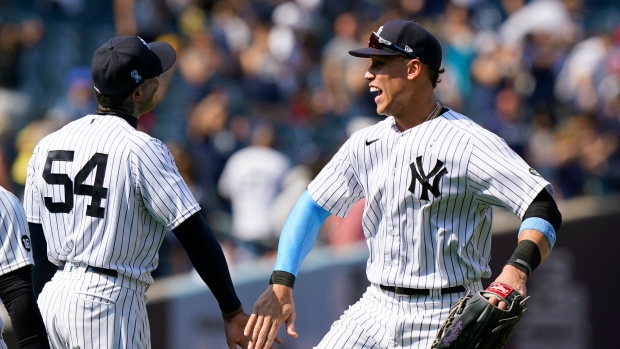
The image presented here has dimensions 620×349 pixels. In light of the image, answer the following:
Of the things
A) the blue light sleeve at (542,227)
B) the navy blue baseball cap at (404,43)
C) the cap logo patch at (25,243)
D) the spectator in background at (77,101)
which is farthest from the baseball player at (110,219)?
the spectator in background at (77,101)

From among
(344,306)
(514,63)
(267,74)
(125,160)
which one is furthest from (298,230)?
(514,63)

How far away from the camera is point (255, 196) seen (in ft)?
35.1

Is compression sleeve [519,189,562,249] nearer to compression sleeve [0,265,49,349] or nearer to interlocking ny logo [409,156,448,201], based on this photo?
interlocking ny logo [409,156,448,201]

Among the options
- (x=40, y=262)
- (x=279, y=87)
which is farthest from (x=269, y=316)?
(x=279, y=87)

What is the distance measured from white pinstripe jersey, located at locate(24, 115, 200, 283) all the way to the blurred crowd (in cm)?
568

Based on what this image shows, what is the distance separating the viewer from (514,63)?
13.1 m

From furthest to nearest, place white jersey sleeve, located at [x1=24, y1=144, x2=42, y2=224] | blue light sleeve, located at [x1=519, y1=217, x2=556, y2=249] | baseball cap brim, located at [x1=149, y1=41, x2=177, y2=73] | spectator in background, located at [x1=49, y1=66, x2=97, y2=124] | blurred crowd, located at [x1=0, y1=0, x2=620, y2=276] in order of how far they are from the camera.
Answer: spectator in background, located at [x1=49, y1=66, x2=97, y2=124]
blurred crowd, located at [x1=0, y1=0, x2=620, y2=276]
baseball cap brim, located at [x1=149, y1=41, x2=177, y2=73]
white jersey sleeve, located at [x1=24, y1=144, x2=42, y2=224]
blue light sleeve, located at [x1=519, y1=217, x2=556, y2=249]

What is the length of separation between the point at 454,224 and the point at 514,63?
8764 millimetres

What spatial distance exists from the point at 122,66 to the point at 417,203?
1.31 meters

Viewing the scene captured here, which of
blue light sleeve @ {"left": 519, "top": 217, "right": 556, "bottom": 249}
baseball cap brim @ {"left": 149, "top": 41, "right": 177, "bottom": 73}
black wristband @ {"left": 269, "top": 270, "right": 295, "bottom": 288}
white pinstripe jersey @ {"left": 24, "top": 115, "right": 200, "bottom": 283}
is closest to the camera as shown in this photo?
blue light sleeve @ {"left": 519, "top": 217, "right": 556, "bottom": 249}

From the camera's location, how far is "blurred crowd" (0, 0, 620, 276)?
10.8 metres

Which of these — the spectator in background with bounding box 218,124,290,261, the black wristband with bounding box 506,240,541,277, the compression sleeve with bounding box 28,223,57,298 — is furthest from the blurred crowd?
the black wristband with bounding box 506,240,541,277

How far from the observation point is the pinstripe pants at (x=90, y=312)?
4473 millimetres

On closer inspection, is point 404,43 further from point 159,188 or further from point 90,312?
point 90,312
